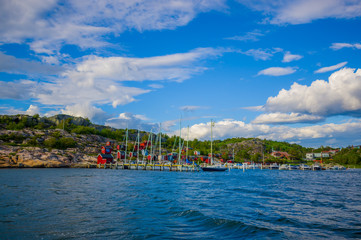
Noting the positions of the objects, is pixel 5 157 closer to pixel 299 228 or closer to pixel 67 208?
pixel 67 208

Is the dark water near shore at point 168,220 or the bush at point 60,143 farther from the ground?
the bush at point 60,143

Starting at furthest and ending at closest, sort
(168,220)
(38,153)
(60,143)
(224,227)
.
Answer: (60,143), (38,153), (168,220), (224,227)

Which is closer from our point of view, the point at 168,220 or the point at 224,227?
the point at 224,227

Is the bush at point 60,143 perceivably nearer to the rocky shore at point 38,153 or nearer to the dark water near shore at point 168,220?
the rocky shore at point 38,153

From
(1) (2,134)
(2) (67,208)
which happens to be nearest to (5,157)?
(1) (2,134)

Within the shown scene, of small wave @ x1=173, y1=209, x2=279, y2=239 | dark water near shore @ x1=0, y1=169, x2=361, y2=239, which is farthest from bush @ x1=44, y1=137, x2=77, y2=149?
small wave @ x1=173, y1=209, x2=279, y2=239

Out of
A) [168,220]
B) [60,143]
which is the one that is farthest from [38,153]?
[168,220]

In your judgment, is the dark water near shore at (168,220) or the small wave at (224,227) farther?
the small wave at (224,227)

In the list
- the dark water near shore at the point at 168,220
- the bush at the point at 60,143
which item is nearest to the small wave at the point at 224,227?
the dark water near shore at the point at 168,220

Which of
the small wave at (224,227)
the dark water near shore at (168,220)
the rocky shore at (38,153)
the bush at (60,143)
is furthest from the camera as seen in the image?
the bush at (60,143)

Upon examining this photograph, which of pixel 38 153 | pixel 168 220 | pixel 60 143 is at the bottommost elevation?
pixel 168 220

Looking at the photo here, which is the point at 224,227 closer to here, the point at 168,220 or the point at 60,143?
the point at 168,220

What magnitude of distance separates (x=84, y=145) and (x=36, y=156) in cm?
3577

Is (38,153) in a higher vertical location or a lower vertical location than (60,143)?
lower
